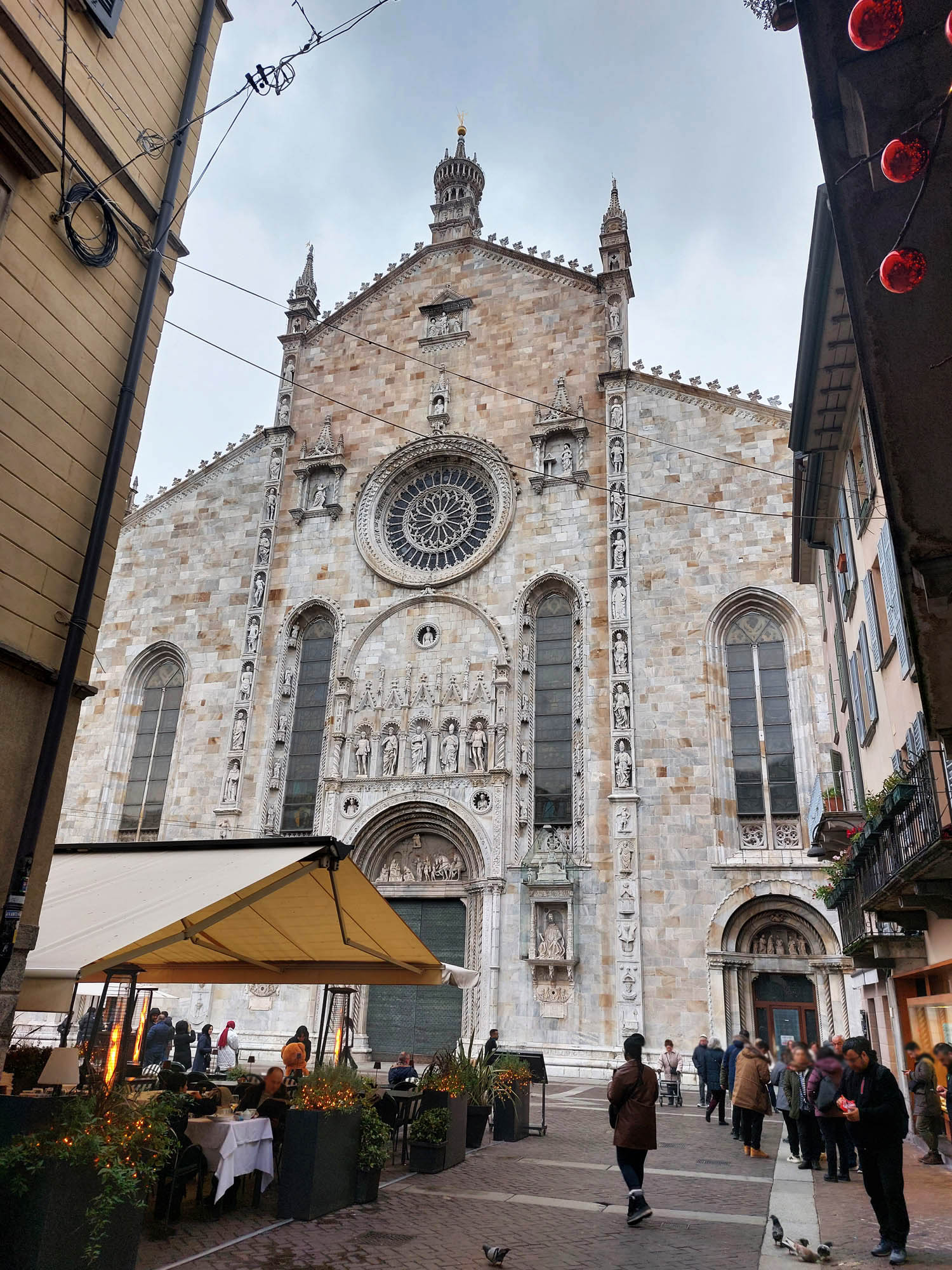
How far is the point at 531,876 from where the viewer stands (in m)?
22.1

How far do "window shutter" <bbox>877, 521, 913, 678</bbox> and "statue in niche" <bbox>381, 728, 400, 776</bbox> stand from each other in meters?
14.9

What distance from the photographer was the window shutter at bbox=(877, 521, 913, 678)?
10.9 metres

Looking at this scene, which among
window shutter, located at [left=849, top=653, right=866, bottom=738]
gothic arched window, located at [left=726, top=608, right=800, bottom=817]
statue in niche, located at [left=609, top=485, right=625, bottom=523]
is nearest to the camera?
window shutter, located at [left=849, top=653, right=866, bottom=738]

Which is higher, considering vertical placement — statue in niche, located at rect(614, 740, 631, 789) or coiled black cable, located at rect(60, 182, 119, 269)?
coiled black cable, located at rect(60, 182, 119, 269)

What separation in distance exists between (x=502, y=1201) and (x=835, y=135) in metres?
9.37

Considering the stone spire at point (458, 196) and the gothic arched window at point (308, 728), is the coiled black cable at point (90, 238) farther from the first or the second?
the stone spire at point (458, 196)

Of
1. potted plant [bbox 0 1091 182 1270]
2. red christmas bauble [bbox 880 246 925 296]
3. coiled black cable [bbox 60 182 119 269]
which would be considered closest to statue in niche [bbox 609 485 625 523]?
coiled black cable [bbox 60 182 119 269]

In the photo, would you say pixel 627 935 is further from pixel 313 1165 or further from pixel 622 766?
pixel 313 1165

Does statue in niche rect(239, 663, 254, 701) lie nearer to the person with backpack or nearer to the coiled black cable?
the coiled black cable

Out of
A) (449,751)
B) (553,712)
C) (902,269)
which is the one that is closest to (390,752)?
(449,751)

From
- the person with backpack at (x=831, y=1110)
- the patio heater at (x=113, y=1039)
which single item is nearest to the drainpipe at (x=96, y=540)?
the patio heater at (x=113, y=1039)

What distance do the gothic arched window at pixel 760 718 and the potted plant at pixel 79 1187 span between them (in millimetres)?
18343

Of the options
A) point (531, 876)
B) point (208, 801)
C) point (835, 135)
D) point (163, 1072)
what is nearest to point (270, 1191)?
point (163, 1072)

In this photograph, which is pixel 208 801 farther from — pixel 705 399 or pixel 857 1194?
pixel 857 1194
